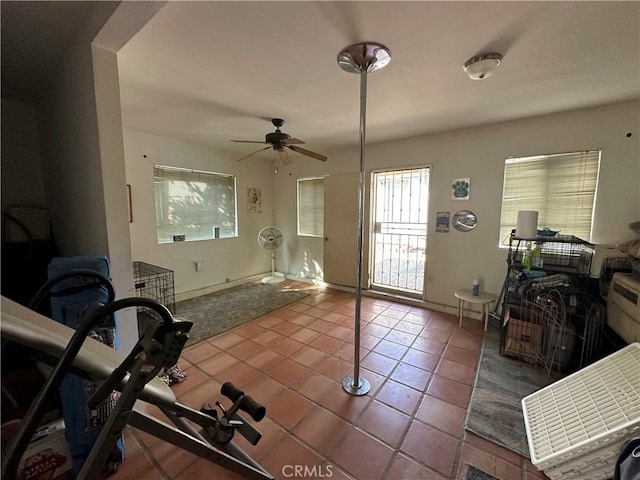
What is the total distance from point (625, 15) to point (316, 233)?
3801 millimetres

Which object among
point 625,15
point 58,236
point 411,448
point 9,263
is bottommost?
point 411,448

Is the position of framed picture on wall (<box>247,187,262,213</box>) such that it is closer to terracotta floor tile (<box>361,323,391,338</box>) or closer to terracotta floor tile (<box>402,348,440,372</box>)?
terracotta floor tile (<box>361,323,391,338</box>)

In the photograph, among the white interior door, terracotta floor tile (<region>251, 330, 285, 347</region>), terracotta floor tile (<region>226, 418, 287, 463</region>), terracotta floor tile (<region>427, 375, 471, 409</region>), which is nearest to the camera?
terracotta floor tile (<region>226, 418, 287, 463</region>)

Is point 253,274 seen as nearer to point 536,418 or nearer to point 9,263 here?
point 9,263

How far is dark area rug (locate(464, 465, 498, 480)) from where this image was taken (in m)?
1.25

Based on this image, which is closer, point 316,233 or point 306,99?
point 306,99

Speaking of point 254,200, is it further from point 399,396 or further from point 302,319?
point 399,396

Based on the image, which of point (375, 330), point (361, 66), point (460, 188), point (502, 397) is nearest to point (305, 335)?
point (375, 330)

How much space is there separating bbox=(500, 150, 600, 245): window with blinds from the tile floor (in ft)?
4.29

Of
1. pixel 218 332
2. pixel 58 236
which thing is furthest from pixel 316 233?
pixel 58 236

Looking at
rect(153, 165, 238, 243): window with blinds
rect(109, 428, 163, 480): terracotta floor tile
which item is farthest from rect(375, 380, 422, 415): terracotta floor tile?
rect(153, 165, 238, 243): window with blinds

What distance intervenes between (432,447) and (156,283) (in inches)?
117

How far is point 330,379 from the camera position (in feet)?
6.46

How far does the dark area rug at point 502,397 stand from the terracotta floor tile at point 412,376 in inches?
12.4
